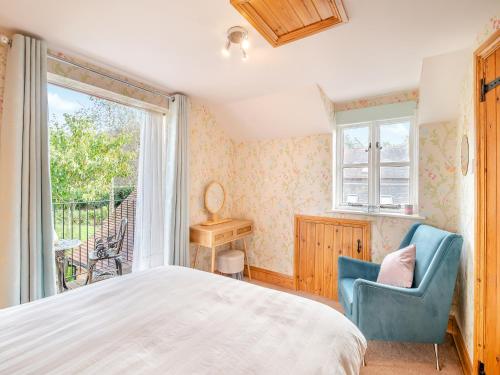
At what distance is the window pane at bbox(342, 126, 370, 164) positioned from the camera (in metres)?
2.90

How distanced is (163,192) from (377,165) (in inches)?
94.3

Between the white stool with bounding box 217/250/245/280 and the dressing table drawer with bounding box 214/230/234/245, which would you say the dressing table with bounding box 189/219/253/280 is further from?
the white stool with bounding box 217/250/245/280

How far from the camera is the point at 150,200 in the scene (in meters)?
2.64

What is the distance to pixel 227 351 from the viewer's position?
3.20 ft

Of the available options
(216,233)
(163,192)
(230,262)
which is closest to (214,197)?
(216,233)

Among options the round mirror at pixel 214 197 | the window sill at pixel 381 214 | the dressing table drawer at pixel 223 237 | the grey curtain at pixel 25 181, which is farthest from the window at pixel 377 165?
the grey curtain at pixel 25 181

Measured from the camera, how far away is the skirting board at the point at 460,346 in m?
1.74

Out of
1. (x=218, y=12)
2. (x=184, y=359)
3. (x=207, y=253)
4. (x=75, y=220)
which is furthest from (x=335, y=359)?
(x=75, y=220)

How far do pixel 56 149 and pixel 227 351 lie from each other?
2374 millimetres

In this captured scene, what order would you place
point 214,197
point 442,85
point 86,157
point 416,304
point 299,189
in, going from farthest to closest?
1. point 214,197
2. point 299,189
3. point 86,157
4. point 442,85
5. point 416,304

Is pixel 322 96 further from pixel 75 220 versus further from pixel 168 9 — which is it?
pixel 75 220

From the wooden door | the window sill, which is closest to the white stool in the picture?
the wooden door

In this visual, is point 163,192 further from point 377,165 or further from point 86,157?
point 377,165

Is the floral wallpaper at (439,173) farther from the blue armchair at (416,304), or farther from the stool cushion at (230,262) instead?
the stool cushion at (230,262)
